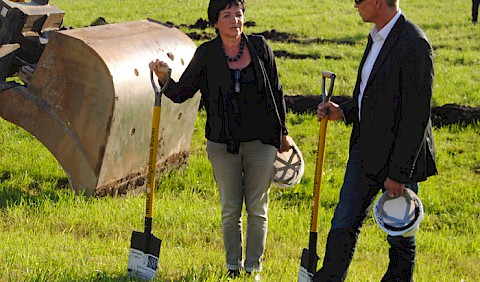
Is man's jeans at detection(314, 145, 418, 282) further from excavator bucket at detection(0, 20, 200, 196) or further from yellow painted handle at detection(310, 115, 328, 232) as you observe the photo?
excavator bucket at detection(0, 20, 200, 196)

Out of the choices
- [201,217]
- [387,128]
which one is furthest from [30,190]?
[387,128]

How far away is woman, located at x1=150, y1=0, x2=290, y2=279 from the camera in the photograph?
19.0ft

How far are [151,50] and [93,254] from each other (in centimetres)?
257

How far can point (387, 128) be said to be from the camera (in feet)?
16.6

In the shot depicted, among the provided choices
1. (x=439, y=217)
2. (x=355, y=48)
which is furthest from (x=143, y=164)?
(x=355, y=48)

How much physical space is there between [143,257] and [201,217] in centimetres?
196

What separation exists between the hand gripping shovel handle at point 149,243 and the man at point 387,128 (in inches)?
37.8

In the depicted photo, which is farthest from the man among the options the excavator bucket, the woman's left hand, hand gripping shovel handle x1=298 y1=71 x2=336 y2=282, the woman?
the excavator bucket

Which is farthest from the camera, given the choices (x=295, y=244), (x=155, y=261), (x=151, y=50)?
(x=151, y=50)

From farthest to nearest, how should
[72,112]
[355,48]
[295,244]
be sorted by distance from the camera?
[355,48], [72,112], [295,244]

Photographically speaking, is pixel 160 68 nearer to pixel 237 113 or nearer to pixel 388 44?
pixel 237 113

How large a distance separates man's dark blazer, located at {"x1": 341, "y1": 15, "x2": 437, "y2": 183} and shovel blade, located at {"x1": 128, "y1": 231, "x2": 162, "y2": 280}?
1.37 metres

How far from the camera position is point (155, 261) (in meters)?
5.65

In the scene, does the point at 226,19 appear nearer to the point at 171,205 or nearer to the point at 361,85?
the point at 361,85
